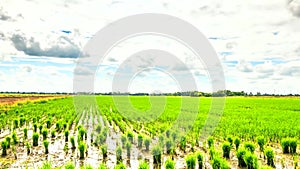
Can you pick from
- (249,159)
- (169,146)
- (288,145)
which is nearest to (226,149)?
(249,159)

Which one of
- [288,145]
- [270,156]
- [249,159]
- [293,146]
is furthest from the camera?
[288,145]

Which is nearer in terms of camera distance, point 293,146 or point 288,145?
point 293,146

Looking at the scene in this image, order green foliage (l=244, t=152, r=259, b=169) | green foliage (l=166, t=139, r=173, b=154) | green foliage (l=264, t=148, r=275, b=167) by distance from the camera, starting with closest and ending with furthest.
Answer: green foliage (l=244, t=152, r=259, b=169) → green foliage (l=264, t=148, r=275, b=167) → green foliage (l=166, t=139, r=173, b=154)

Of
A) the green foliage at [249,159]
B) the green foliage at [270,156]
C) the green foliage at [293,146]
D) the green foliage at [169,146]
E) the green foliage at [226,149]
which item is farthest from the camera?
the green foliage at [169,146]

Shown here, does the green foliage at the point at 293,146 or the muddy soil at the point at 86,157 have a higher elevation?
the green foliage at the point at 293,146

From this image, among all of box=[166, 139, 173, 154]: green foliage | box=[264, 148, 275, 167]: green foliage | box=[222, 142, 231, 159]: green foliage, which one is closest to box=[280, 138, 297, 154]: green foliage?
box=[264, 148, 275, 167]: green foliage

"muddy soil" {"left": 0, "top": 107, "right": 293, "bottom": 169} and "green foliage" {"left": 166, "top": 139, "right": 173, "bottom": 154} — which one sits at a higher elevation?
"green foliage" {"left": 166, "top": 139, "right": 173, "bottom": 154}

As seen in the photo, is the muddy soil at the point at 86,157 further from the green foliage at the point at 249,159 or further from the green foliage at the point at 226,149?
the green foliage at the point at 249,159

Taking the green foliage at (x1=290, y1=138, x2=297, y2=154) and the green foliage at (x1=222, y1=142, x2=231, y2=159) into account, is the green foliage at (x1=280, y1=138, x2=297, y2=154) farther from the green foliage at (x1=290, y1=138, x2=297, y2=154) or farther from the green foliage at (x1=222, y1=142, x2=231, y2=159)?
the green foliage at (x1=222, y1=142, x2=231, y2=159)

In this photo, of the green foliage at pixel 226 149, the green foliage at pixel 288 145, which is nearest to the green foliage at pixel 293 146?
the green foliage at pixel 288 145

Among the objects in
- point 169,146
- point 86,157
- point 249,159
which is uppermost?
point 249,159

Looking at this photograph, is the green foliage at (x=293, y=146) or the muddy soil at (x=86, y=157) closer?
the muddy soil at (x=86, y=157)

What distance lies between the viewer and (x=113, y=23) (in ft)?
33.2

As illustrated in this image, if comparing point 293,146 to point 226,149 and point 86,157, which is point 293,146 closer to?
point 226,149
